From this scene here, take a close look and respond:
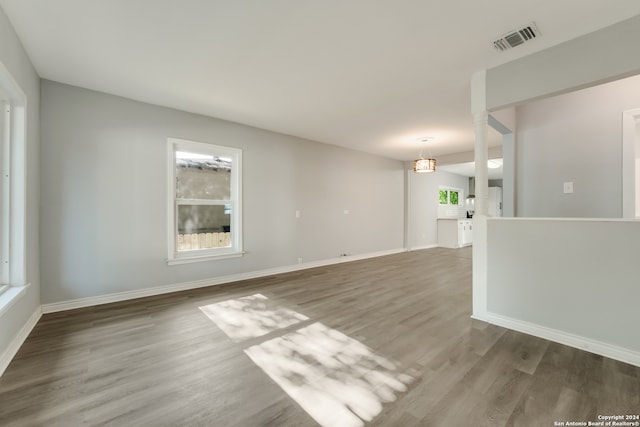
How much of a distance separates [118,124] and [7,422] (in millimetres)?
3092

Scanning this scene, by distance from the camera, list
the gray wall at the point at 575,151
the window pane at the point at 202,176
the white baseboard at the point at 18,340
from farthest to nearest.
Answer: the window pane at the point at 202,176 → the gray wall at the point at 575,151 → the white baseboard at the point at 18,340

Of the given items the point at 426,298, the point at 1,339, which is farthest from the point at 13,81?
the point at 426,298

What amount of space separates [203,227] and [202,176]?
804mm

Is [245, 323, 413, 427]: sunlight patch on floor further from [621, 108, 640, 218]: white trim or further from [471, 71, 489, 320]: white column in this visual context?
[621, 108, 640, 218]: white trim

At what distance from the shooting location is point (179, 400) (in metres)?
1.57

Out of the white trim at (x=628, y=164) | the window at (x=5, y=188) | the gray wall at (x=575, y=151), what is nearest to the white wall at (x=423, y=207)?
the gray wall at (x=575, y=151)

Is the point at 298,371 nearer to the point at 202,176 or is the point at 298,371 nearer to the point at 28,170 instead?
the point at 28,170

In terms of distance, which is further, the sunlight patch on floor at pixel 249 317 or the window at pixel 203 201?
the window at pixel 203 201

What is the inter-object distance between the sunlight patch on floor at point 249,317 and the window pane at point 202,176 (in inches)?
69.2

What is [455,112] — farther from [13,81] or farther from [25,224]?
[25,224]

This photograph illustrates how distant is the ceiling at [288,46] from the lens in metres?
1.88

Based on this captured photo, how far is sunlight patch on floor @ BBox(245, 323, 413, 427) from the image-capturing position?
149 cm

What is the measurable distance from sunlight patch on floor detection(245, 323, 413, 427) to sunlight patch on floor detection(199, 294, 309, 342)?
27cm

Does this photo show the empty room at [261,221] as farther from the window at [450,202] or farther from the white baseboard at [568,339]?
the window at [450,202]
